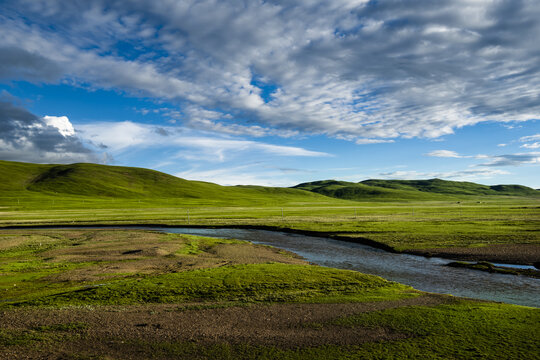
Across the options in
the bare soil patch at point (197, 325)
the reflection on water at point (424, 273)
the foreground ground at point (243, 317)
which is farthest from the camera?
the reflection on water at point (424, 273)

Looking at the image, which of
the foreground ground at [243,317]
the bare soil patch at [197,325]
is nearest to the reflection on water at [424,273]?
the foreground ground at [243,317]

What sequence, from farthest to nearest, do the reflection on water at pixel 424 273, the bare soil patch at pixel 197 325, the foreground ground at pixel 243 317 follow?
the reflection on water at pixel 424 273 < the bare soil patch at pixel 197 325 < the foreground ground at pixel 243 317

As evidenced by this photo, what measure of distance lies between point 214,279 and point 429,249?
32557 millimetres

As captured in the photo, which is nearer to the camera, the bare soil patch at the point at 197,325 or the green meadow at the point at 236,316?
the green meadow at the point at 236,316

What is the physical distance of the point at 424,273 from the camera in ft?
107

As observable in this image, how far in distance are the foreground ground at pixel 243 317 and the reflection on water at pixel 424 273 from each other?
430 centimetres

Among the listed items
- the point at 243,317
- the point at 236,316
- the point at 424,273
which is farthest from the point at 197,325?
the point at 424,273

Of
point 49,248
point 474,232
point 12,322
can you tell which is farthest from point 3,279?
point 474,232

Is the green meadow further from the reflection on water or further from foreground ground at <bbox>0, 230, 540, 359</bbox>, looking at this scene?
the reflection on water

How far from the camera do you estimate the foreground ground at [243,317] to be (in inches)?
590

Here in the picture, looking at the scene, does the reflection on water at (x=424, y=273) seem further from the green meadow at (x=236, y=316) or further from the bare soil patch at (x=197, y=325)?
the bare soil patch at (x=197, y=325)

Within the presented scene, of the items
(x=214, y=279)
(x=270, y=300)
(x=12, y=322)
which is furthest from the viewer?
(x=214, y=279)

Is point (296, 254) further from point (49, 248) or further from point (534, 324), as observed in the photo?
point (49, 248)

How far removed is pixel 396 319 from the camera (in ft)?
60.3
